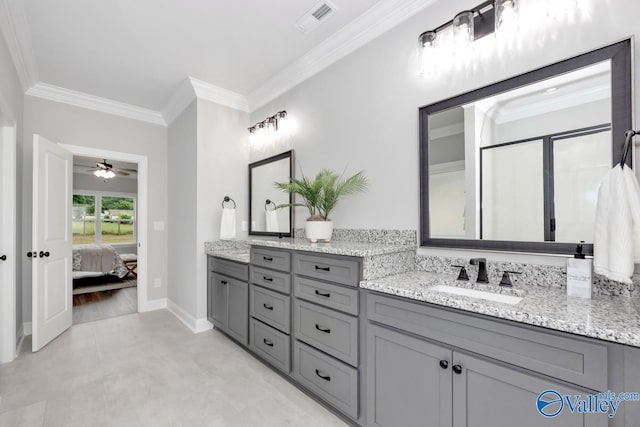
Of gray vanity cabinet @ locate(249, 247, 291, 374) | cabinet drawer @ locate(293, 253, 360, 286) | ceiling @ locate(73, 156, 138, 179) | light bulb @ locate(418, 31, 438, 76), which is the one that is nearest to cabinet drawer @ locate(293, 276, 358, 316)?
cabinet drawer @ locate(293, 253, 360, 286)

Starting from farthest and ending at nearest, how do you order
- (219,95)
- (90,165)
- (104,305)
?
(90,165), (104,305), (219,95)

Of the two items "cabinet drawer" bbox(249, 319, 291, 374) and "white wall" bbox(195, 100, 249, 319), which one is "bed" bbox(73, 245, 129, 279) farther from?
"cabinet drawer" bbox(249, 319, 291, 374)

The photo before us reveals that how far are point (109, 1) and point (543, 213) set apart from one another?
10.0 ft

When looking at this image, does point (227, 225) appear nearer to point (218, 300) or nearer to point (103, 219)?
point (218, 300)

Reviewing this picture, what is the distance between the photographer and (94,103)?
3.68m

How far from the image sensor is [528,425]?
3.49 feet

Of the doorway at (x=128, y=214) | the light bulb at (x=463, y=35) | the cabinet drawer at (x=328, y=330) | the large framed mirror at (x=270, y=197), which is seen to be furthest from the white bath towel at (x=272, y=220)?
the light bulb at (x=463, y=35)

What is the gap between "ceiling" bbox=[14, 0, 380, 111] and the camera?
7.12 feet

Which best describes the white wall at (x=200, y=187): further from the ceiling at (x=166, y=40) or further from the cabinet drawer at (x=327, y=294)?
the cabinet drawer at (x=327, y=294)

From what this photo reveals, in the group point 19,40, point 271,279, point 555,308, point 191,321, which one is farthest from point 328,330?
point 19,40

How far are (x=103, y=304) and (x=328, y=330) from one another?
4.04m

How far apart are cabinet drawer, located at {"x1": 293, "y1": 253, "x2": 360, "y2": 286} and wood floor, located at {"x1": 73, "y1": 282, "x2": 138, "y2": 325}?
3.16 meters

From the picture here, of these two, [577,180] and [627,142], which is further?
[577,180]

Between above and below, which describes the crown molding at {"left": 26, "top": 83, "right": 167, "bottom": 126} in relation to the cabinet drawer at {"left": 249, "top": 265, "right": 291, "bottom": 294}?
above
